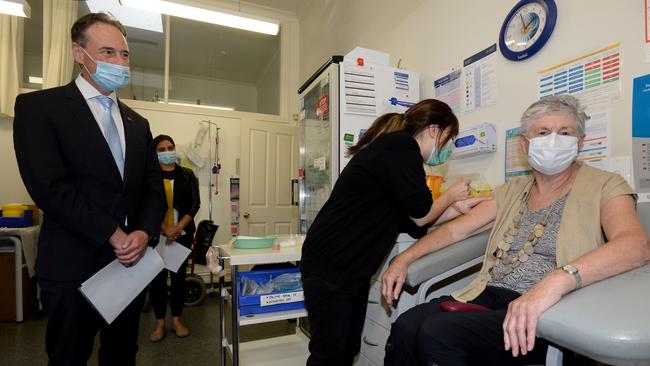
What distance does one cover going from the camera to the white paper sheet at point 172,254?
1637 mm

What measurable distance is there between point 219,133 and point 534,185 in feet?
12.7

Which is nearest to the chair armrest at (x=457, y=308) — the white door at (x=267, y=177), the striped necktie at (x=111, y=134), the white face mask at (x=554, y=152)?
the white face mask at (x=554, y=152)

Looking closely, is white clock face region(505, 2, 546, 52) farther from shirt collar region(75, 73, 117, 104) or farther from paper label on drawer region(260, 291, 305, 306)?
shirt collar region(75, 73, 117, 104)

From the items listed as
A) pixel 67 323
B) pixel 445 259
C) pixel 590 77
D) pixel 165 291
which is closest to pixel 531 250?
pixel 445 259

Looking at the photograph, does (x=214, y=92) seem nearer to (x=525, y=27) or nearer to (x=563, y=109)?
(x=525, y=27)

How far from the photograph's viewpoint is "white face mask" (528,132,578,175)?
1151 mm

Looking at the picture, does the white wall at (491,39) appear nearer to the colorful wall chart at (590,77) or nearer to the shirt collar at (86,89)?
the colorful wall chart at (590,77)

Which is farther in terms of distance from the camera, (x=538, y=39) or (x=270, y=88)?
(x=270, y=88)

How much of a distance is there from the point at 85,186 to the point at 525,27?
2.00m

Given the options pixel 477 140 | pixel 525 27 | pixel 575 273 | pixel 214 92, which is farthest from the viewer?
pixel 214 92

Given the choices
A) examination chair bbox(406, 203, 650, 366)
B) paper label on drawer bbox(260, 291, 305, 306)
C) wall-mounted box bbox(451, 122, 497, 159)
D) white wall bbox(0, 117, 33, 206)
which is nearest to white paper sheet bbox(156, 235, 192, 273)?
paper label on drawer bbox(260, 291, 305, 306)

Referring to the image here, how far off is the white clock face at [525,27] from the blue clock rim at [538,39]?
14mm

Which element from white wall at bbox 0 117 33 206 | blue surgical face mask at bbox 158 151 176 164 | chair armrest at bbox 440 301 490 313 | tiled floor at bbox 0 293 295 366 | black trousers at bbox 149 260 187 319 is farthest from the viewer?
white wall at bbox 0 117 33 206

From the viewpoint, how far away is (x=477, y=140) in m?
1.92
